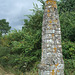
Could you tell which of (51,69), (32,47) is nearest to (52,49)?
(51,69)

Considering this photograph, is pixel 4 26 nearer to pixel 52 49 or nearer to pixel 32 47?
pixel 32 47

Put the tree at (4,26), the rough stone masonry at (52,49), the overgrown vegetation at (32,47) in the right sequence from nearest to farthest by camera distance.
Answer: the rough stone masonry at (52,49)
the overgrown vegetation at (32,47)
the tree at (4,26)

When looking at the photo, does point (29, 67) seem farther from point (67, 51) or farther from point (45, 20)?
point (45, 20)

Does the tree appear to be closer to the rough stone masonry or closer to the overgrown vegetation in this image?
A: the overgrown vegetation

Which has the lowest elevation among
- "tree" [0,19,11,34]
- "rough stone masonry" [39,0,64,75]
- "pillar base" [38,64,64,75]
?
"pillar base" [38,64,64,75]

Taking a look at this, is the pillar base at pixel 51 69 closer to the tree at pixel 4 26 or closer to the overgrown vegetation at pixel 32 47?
the overgrown vegetation at pixel 32 47

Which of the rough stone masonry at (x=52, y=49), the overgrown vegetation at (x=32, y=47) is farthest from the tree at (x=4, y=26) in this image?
the rough stone masonry at (x=52, y=49)

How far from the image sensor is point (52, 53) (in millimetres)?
4715

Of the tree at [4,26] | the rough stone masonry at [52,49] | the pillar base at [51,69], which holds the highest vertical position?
the tree at [4,26]

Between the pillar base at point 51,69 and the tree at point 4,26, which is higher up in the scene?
the tree at point 4,26

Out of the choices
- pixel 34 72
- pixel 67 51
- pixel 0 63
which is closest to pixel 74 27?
pixel 67 51

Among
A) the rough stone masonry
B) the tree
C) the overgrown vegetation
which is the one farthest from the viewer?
the tree

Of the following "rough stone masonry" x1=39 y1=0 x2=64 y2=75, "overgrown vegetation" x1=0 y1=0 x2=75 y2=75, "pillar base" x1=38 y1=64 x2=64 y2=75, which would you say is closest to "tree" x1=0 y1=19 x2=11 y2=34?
"overgrown vegetation" x1=0 y1=0 x2=75 y2=75

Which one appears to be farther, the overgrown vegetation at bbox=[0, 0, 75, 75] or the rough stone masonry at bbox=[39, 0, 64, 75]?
the overgrown vegetation at bbox=[0, 0, 75, 75]
